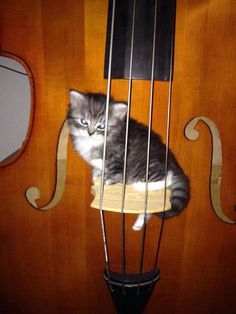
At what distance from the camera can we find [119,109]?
774 millimetres

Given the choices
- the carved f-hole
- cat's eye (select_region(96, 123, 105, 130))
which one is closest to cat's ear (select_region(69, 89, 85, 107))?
cat's eye (select_region(96, 123, 105, 130))

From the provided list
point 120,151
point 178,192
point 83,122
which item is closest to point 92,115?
point 83,122

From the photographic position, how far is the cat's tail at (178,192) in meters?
0.82

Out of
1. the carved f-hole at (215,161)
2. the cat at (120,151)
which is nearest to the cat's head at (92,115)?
the cat at (120,151)

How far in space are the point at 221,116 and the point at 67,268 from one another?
2.31 ft

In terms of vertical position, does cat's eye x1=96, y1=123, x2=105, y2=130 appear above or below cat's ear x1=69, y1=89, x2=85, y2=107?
below

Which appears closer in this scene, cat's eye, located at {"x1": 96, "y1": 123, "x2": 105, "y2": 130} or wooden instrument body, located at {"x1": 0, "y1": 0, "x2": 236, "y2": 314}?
wooden instrument body, located at {"x1": 0, "y1": 0, "x2": 236, "y2": 314}

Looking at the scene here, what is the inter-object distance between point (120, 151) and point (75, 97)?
207 millimetres

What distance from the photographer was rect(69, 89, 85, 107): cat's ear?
762 millimetres

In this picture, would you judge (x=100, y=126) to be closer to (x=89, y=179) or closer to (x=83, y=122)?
(x=83, y=122)

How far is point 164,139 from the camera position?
79 centimetres

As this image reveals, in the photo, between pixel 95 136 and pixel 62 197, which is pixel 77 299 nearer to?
pixel 62 197

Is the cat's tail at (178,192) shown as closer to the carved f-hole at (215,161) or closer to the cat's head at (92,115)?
the carved f-hole at (215,161)

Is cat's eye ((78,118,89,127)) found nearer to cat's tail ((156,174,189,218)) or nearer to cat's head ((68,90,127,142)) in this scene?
cat's head ((68,90,127,142))
